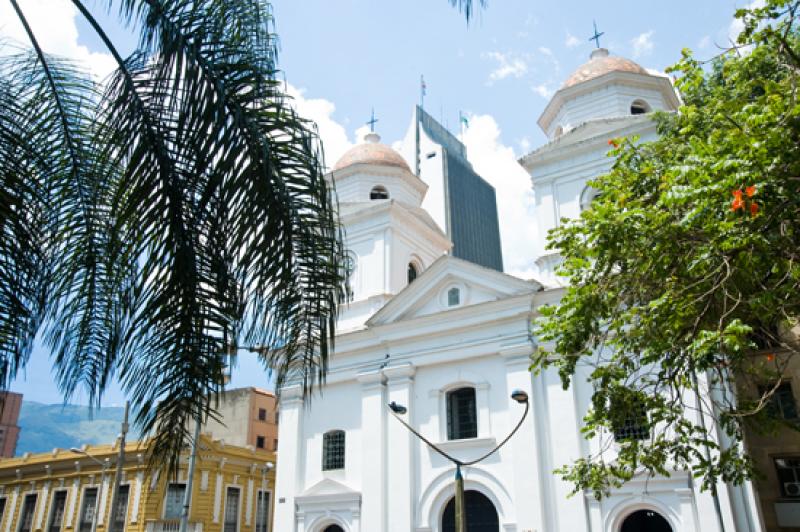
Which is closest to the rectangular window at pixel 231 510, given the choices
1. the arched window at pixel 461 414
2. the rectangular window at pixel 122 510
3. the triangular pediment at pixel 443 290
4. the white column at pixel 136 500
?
the white column at pixel 136 500

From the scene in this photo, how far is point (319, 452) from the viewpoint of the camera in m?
19.7

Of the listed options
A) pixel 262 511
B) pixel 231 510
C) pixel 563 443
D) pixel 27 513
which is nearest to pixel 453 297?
pixel 563 443

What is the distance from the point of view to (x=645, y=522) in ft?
49.8

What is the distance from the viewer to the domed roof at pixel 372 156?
24438 mm

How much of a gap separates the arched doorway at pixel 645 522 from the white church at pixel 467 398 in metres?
0.02

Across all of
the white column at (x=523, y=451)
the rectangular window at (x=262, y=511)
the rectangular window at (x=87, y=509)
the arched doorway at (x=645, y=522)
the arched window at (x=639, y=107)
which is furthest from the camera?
the rectangular window at (x=262, y=511)

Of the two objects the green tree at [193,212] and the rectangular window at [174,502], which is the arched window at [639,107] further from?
the rectangular window at [174,502]

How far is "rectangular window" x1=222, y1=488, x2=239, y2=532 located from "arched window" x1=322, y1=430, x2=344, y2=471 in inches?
→ 299

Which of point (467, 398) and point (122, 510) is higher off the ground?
point (467, 398)

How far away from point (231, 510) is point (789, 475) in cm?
1898

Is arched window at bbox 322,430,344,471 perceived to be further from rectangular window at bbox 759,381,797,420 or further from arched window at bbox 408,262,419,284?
rectangular window at bbox 759,381,797,420

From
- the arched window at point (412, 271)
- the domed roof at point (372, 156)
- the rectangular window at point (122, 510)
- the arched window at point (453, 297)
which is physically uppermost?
the domed roof at point (372, 156)

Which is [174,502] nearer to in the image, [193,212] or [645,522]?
[645,522]

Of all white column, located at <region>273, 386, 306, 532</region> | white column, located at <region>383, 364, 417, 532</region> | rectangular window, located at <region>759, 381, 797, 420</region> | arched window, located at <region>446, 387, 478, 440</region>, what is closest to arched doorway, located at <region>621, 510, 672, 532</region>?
rectangular window, located at <region>759, 381, 797, 420</region>
